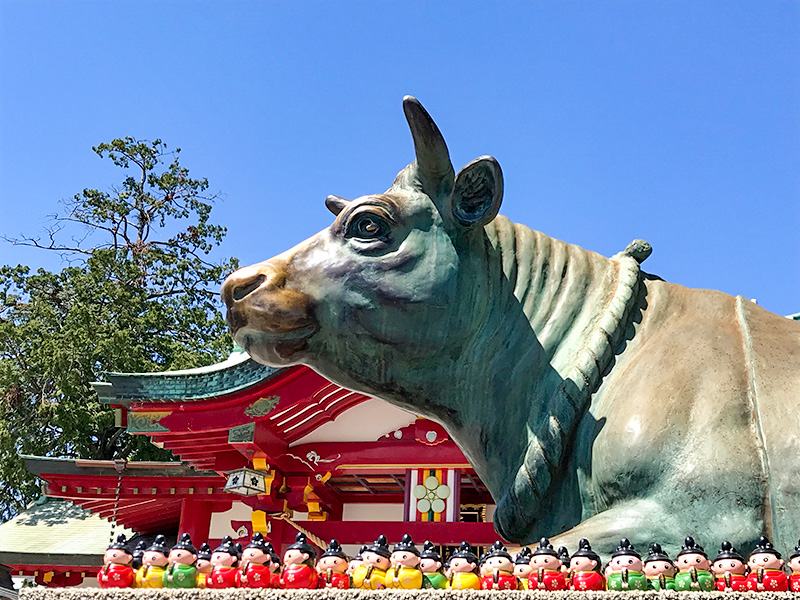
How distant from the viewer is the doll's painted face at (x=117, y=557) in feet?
7.04

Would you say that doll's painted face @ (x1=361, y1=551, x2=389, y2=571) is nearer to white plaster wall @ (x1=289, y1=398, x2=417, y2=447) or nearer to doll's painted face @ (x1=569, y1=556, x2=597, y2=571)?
doll's painted face @ (x1=569, y1=556, x2=597, y2=571)

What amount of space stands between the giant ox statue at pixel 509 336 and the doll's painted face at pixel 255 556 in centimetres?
72

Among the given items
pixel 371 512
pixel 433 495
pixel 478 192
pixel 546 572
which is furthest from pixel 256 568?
pixel 371 512

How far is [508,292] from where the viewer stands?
9.18ft

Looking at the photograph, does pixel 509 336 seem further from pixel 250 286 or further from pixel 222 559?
pixel 222 559

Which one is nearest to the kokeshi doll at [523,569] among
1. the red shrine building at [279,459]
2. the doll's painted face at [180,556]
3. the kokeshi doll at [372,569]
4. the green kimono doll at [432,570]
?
the green kimono doll at [432,570]

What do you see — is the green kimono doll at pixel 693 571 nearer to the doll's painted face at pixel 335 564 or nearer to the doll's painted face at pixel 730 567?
the doll's painted face at pixel 730 567

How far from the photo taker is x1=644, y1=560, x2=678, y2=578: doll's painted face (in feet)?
6.46

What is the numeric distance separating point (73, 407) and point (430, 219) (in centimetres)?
1918

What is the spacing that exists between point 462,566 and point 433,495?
7913 mm

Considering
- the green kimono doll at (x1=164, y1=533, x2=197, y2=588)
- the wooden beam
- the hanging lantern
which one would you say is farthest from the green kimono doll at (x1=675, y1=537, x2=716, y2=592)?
the hanging lantern

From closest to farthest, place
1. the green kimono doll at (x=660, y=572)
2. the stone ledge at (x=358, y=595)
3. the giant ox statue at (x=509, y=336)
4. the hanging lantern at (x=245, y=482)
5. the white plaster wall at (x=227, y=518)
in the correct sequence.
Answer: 1. the stone ledge at (x=358, y=595)
2. the green kimono doll at (x=660, y=572)
3. the giant ox statue at (x=509, y=336)
4. the hanging lantern at (x=245, y=482)
5. the white plaster wall at (x=227, y=518)

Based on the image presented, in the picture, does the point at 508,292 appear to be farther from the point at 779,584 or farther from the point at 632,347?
the point at 779,584

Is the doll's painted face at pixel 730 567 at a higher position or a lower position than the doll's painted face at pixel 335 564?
higher
